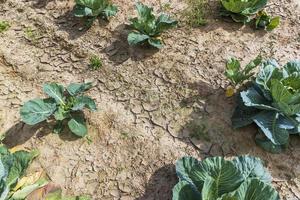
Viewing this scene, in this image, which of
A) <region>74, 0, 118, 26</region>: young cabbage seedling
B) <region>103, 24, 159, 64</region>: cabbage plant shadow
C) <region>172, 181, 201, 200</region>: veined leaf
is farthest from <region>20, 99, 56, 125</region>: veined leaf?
<region>172, 181, 201, 200</region>: veined leaf

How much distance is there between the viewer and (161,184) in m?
3.38

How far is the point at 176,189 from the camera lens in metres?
3.02

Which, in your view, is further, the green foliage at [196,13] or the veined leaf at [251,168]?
the green foliage at [196,13]

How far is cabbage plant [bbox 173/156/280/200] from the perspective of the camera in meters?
2.92

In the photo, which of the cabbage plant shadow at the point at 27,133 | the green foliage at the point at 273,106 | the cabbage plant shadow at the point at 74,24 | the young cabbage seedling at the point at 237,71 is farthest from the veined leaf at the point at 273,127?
the cabbage plant shadow at the point at 74,24

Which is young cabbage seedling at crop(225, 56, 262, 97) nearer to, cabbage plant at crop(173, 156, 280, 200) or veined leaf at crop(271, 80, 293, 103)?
veined leaf at crop(271, 80, 293, 103)

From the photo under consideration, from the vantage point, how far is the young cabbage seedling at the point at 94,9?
4395 millimetres

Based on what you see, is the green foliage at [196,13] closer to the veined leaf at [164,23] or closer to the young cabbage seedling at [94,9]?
the veined leaf at [164,23]

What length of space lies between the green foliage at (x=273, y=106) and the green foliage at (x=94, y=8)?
5.83 ft

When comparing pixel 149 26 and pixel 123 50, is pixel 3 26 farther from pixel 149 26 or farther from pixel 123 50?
pixel 149 26

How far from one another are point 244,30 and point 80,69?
1.86 metres

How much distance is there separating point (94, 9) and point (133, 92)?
3.66 feet

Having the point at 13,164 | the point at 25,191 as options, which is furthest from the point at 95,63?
the point at 25,191

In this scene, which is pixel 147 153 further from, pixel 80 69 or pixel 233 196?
pixel 80 69
